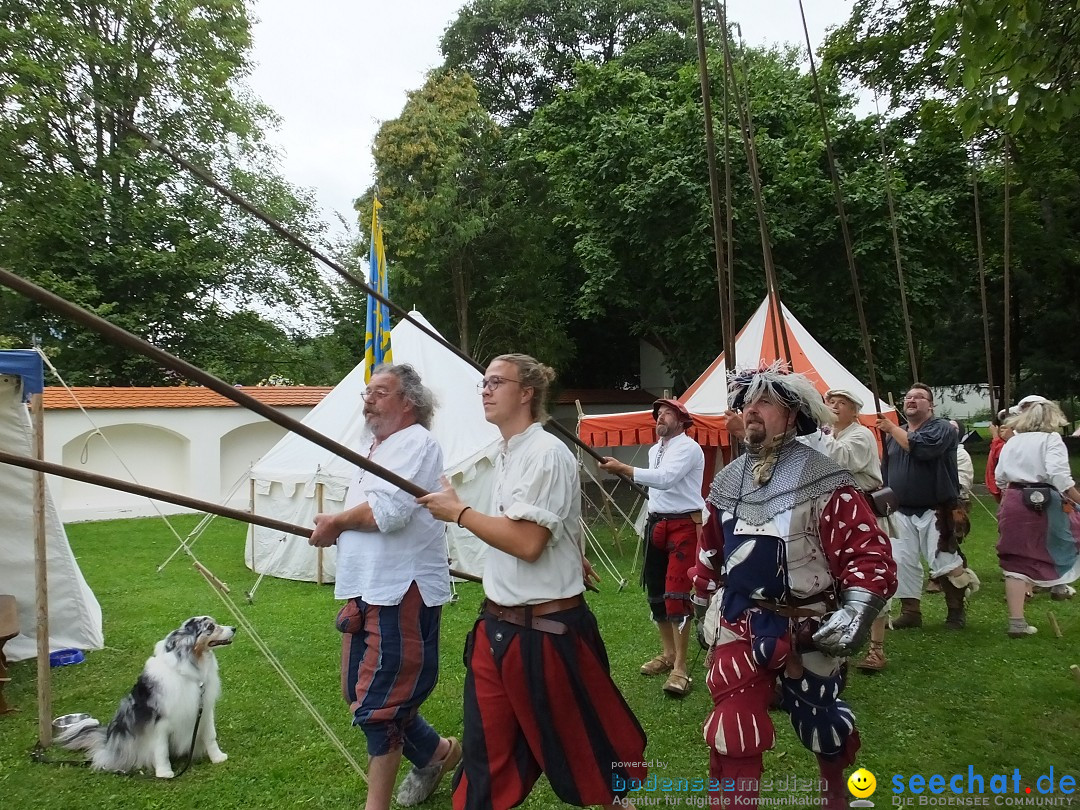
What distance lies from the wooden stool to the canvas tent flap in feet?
18.1

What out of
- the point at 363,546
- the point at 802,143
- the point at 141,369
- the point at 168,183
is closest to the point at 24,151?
the point at 168,183

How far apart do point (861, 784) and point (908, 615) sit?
2681mm

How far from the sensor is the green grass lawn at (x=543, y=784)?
3207 millimetres

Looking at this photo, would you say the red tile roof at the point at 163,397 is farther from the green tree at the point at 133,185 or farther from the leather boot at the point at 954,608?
the leather boot at the point at 954,608

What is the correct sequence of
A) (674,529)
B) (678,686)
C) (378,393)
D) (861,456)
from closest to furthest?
(378,393) < (861,456) < (678,686) < (674,529)

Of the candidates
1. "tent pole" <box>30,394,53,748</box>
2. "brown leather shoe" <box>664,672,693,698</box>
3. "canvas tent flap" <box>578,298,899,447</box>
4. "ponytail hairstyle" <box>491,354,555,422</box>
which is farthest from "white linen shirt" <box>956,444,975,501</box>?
"tent pole" <box>30,394,53,748</box>

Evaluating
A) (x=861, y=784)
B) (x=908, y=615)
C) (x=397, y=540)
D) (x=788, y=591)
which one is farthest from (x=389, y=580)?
(x=908, y=615)

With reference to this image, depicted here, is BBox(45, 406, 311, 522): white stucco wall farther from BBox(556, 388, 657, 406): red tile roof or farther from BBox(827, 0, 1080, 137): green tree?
BBox(827, 0, 1080, 137): green tree

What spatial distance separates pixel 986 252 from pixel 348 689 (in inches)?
626

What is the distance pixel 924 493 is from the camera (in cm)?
486

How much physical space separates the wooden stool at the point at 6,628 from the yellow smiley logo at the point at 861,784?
4.11 m

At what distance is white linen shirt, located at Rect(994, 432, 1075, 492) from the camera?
4717 mm

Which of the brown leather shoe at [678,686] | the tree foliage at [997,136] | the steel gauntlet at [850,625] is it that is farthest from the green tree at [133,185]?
the steel gauntlet at [850,625]

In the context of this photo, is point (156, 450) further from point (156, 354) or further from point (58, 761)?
point (156, 354)
